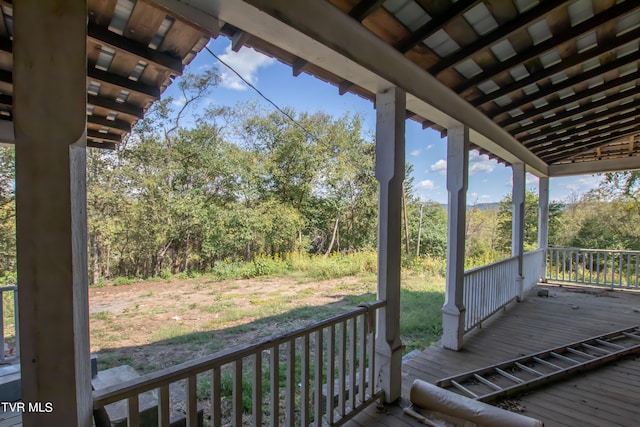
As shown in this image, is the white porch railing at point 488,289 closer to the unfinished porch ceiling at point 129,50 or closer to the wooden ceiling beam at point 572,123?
the wooden ceiling beam at point 572,123

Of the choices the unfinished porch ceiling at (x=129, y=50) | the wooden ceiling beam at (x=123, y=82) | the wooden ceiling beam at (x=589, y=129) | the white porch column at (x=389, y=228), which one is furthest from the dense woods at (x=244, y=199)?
the white porch column at (x=389, y=228)

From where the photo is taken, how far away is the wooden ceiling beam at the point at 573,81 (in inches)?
94.7

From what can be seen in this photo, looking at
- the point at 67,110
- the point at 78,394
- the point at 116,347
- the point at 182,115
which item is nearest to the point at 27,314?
the point at 78,394

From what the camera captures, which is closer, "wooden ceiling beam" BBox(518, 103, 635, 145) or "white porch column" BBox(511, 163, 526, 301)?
"wooden ceiling beam" BBox(518, 103, 635, 145)

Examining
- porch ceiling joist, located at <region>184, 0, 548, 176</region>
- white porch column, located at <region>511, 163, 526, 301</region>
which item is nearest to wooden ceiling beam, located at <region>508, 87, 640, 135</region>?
white porch column, located at <region>511, 163, 526, 301</region>

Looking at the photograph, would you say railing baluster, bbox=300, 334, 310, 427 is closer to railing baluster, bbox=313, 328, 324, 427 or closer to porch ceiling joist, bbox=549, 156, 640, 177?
railing baluster, bbox=313, 328, 324, 427

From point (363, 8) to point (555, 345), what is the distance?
3.86 m

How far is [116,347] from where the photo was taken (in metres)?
3.61

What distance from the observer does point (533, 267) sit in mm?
5891

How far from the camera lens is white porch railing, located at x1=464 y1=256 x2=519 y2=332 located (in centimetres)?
343

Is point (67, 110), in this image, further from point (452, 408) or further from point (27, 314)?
point (452, 408)

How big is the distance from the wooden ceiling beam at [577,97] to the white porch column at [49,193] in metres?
3.96

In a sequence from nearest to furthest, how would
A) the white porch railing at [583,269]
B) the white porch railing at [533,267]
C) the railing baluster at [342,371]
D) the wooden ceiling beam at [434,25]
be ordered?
1. the wooden ceiling beam at [434,25]
2. the railing baluster at [342,371]
3. the white porch railing at [533,267]
4. the white porch railing at [583,269]

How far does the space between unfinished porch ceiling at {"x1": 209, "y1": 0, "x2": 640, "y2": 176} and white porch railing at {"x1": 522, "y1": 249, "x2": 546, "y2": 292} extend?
2759 millimetres
